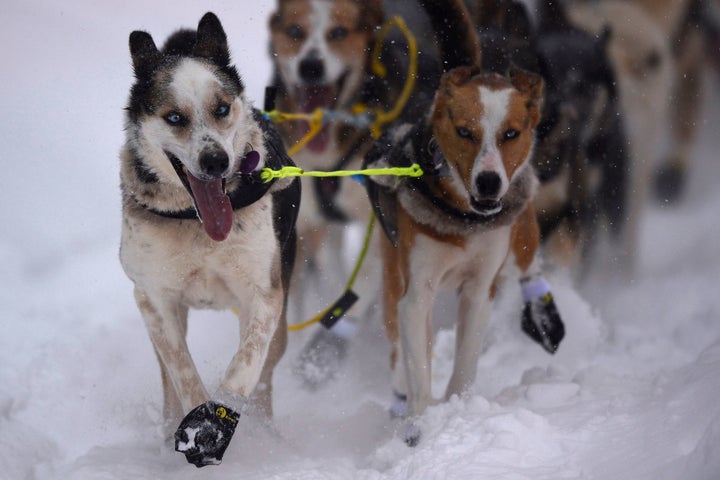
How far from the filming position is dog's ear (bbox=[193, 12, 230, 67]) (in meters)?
3.32

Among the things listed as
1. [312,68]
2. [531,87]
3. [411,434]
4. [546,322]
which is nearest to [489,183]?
[531,87]

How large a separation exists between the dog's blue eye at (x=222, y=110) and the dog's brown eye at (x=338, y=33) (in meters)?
2.38

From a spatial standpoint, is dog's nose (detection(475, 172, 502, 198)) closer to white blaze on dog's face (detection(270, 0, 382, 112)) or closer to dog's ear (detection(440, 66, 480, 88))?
dog's ear (detection(440, 66, 480, 88))

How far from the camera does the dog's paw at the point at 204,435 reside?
2.85 metres

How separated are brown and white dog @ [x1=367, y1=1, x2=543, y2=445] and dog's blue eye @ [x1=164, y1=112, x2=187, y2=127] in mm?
1067

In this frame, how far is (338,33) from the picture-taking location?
17.8 ft

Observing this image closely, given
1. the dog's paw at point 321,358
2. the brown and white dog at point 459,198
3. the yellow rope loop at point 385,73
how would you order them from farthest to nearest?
the yellow rope loop at point 385,73 → the dog's paw at point 321,358 → the brown and white dog at point 459,198

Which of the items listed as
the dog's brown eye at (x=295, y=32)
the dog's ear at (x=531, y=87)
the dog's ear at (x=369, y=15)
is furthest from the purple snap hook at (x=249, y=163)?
the dog's ear at (x=369, y=15)

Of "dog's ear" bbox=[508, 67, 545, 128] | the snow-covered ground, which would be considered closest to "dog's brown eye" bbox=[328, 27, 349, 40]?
the snow-covered ground

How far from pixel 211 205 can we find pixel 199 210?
0.14ft

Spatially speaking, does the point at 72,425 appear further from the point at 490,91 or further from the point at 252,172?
the point at 490,91

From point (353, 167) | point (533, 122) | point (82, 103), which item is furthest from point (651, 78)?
point (82, 103)

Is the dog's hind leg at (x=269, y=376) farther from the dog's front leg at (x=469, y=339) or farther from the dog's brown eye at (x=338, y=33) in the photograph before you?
the dog's brown eye at (x=338, y=33)

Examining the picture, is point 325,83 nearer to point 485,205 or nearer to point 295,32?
point 295,32
